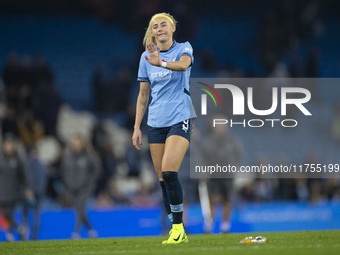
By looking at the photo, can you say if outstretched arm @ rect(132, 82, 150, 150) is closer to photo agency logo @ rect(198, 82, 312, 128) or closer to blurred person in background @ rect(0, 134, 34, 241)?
blurred person in background @ rect(0, 134, 34, 241)

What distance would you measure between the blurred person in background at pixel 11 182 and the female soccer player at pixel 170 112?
666cm

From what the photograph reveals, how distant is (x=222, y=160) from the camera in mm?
13828

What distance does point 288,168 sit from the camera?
17.7 meters

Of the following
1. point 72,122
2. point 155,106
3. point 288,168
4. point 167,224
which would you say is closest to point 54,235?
point 167,224

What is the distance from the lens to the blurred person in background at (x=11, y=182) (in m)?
13.3

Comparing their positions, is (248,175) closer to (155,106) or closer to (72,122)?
(72,122)

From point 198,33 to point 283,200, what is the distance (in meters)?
6.46

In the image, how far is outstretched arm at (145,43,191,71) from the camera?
21.4ft

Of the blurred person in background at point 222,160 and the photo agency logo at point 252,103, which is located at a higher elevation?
the photo agency logo at point 252,103

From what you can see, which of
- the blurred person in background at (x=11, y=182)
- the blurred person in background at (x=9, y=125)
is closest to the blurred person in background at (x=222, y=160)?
the blurred person in background at (x=11, y=182)

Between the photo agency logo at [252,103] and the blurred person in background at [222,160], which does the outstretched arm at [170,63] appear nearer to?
the blurred person in background at [222,160]

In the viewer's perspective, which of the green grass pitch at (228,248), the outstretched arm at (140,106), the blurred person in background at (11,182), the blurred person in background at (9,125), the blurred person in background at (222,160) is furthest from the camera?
the blurred person in background at (9,125)

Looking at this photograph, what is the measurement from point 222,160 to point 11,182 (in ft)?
13.7

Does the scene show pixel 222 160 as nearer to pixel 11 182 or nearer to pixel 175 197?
pixel 11 182
